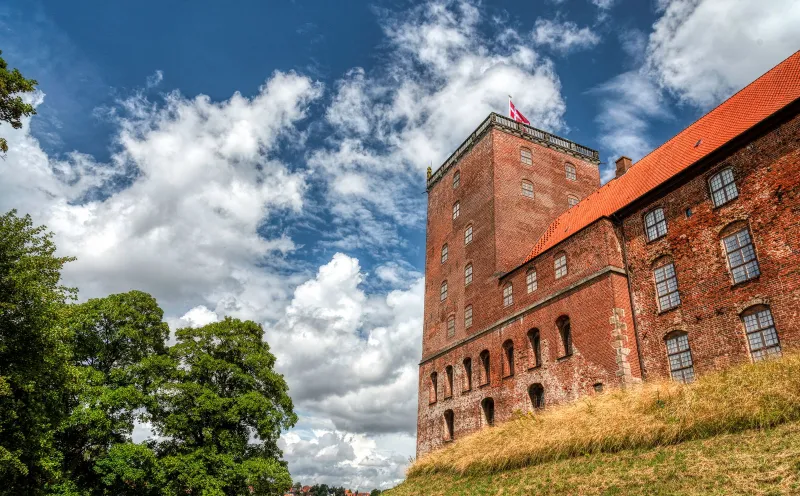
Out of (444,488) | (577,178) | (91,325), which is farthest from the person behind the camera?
(577,178)

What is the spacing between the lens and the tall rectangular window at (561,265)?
27.1 m

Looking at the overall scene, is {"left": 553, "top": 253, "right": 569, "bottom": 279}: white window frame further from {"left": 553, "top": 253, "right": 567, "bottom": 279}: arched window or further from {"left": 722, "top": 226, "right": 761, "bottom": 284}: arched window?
{"left": 722, "top": 226, "right": 761, "bottom": 284}: arched window

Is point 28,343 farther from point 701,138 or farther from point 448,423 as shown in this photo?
point 701,138

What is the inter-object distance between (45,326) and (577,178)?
31.9 metres

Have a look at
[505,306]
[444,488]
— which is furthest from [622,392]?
[505,306]

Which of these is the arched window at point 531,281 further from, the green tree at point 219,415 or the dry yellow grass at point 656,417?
the green tree at point 219,415

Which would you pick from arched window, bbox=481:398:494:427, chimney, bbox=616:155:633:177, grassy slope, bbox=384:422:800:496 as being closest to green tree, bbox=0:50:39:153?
grassy slope, bbox=384:422:800:496

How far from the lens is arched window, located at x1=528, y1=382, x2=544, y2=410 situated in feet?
87.8

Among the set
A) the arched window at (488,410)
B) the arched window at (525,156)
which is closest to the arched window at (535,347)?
the arched window at (488,410)

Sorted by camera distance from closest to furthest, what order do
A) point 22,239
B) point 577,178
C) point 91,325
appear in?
point 22,239, point 91,325, point 577,178

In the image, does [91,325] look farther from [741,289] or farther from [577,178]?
[577,178]

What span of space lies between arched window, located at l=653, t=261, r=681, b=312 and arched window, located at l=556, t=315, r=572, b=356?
4.37 m

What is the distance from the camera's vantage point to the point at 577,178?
38062 millimetres

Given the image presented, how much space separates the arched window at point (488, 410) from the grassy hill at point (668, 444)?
9.58m
